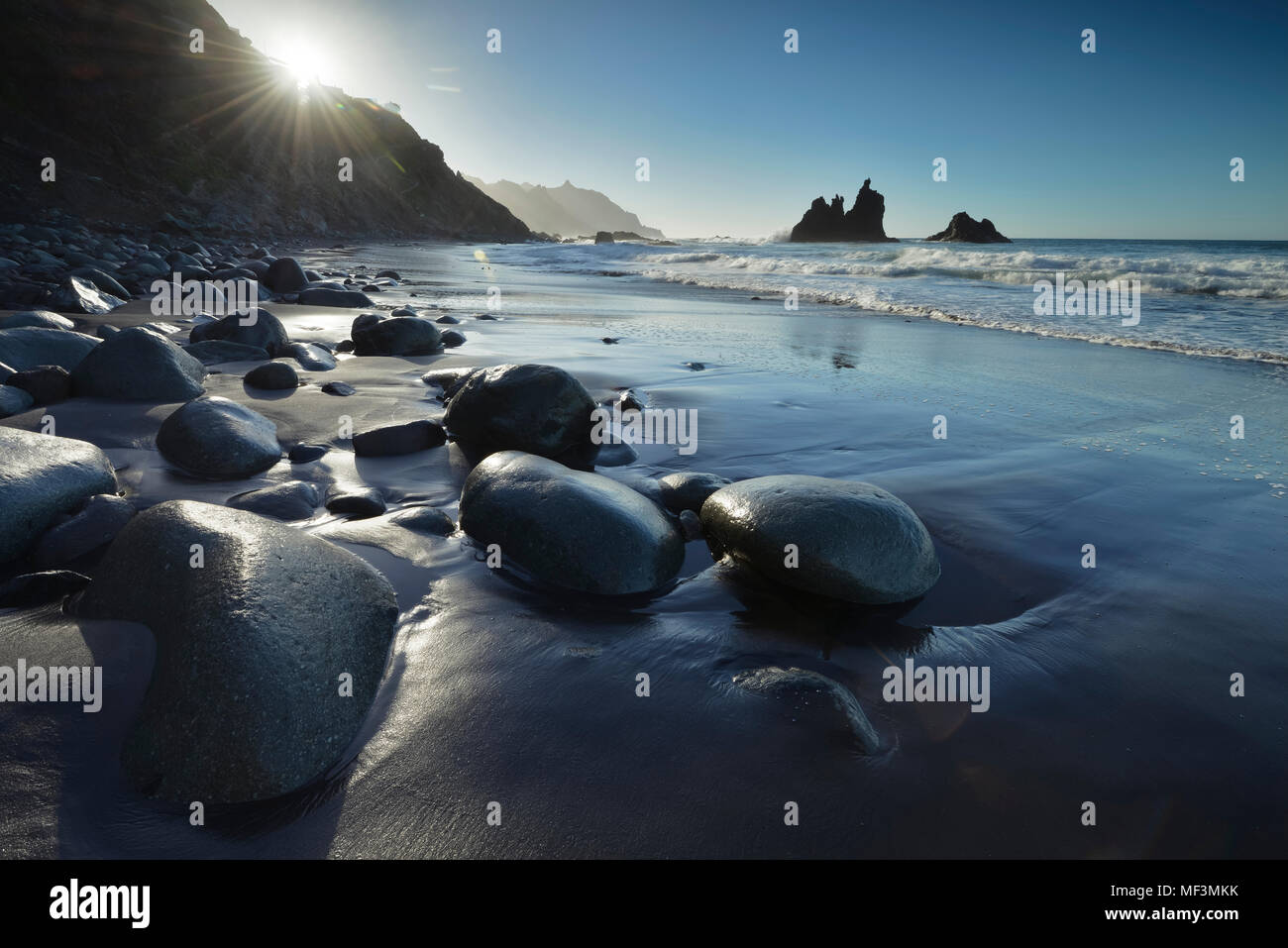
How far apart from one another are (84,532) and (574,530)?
1795 millimetres

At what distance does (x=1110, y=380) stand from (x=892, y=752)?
589 cm

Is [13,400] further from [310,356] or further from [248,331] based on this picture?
[248,331]

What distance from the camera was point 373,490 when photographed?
2977 millimetres

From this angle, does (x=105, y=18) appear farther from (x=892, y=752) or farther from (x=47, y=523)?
(x=892, y=752)

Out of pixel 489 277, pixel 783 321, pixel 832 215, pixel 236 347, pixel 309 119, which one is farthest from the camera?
pixel 832 215

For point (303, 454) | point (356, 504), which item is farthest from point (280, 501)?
point (303, 454)

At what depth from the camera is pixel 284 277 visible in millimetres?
10547

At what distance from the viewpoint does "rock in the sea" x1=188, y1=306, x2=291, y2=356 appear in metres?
5.82

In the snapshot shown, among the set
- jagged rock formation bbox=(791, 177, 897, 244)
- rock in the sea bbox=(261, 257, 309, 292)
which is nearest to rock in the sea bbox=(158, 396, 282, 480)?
rock in the sea bbox=(261, 257, 309, 292)

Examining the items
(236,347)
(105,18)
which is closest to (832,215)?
(105,18)

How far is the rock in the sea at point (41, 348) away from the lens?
14.2 ft

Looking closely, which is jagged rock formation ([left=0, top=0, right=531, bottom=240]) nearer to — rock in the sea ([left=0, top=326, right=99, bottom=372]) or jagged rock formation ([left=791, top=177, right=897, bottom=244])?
rock in the sea ([left=0, top=326, right=99, bottom=372])
